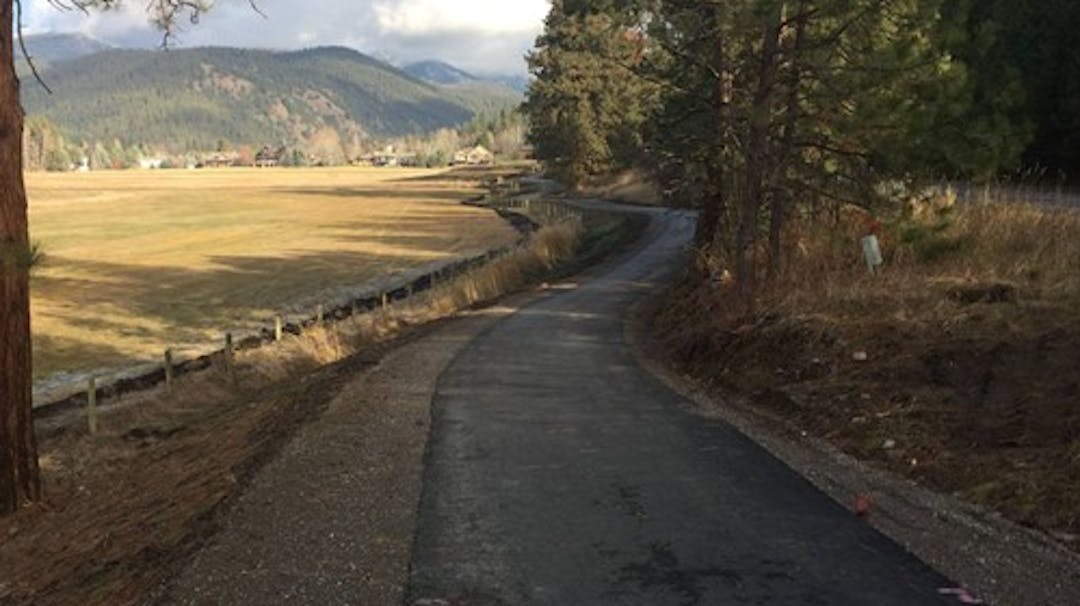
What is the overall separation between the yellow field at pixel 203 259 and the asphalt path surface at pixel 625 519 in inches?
202

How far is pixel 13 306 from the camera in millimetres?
A: 9422

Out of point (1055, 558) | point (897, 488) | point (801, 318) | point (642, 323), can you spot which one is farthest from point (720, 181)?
point (1055, 558)

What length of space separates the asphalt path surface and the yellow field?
5135mm

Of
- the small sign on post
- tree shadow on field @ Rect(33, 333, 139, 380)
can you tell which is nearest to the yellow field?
tree shadow on field @ Rect(33, 333, 139, 380)

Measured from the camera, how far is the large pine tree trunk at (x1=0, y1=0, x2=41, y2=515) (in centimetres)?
908

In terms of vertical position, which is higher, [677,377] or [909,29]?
[909,29]

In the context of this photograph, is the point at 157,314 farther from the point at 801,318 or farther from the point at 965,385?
the point at 965,385

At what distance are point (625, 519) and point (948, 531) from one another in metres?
2.19

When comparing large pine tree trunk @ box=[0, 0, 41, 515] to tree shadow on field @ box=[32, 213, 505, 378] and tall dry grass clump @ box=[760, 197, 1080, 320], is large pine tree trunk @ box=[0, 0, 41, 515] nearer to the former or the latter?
tall dry grass clump @ box=[760, 197, 1080, 320]

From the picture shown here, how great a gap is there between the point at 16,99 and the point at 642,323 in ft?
47.4

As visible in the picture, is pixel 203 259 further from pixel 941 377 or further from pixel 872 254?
pixel 941 377

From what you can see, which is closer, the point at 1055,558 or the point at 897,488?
the point at 1055,558

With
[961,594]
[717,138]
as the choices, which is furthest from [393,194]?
[961,594]

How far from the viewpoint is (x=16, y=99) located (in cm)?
923
